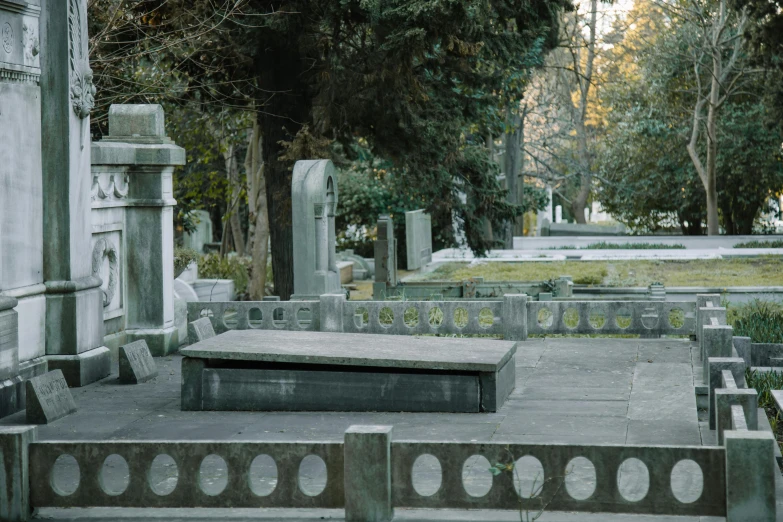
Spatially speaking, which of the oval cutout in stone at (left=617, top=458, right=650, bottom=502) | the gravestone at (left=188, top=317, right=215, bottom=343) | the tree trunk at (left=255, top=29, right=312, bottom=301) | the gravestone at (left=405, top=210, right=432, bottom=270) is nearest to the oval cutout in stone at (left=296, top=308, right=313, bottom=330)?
the gravestone at (left=188, top=317, right=215, bottom=343)

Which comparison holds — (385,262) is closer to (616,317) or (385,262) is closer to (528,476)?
(616,317)

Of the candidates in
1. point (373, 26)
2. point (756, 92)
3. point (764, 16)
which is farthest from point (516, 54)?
point (756, 92)

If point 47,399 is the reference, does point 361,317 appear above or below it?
above

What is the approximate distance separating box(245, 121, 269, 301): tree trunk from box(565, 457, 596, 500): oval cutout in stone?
1410 centimetres

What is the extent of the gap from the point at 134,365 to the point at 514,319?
4469 mm

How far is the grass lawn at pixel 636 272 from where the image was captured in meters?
22.4

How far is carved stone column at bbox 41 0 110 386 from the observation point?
29.9 feet

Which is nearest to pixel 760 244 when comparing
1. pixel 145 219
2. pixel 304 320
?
pixel 304 320

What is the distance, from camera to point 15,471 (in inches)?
205

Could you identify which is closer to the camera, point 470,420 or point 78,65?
point 470,420

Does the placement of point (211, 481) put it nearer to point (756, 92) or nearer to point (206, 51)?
point (206, 51)

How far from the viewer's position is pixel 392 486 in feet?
16.9

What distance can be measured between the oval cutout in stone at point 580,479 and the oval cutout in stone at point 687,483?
0.45m

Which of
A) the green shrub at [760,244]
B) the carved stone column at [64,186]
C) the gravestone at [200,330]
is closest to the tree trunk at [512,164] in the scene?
the green shrub at [760,244]
